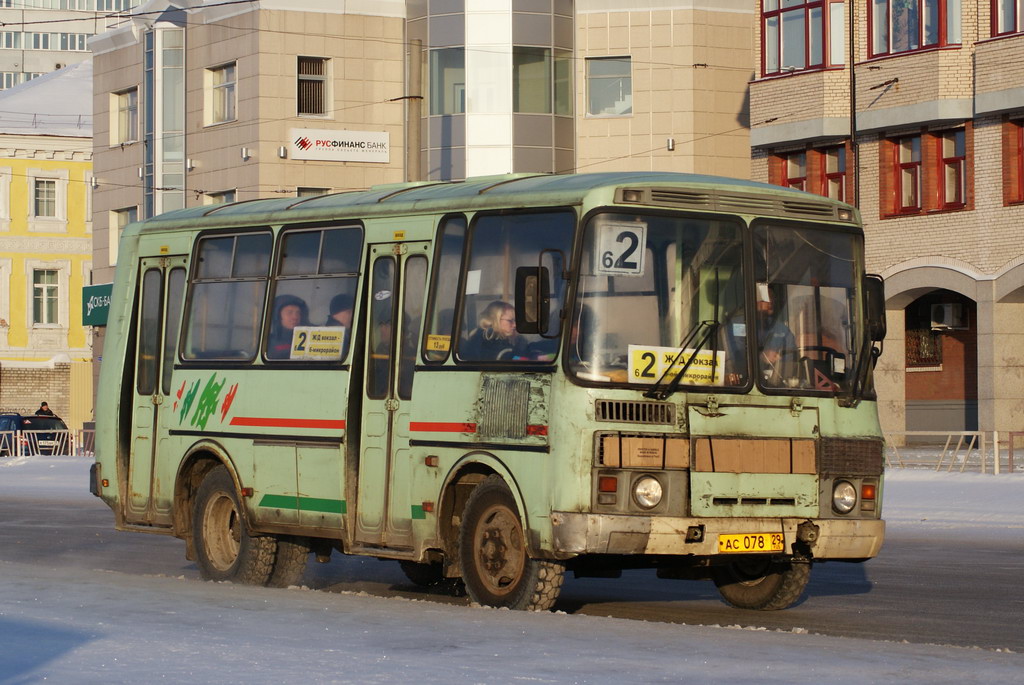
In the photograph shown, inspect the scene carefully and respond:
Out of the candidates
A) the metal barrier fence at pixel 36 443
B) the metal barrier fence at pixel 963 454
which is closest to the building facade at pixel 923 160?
the metal barrier fence at pixel 963 454

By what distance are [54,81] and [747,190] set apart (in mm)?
72952

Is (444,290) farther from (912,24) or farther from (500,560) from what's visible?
(912,24)

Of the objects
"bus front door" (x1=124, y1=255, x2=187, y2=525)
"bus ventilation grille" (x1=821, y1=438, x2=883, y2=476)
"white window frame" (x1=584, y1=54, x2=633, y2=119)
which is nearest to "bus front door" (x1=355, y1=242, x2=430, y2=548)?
"bus ventilation grille" (x1=821, y1=438, x2=883, y2=476)

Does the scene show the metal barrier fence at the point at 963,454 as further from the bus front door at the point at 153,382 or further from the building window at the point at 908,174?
the bus front door at the point at 153,382

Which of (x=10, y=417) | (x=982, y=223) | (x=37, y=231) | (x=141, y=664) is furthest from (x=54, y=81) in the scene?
(x=141, y=664)

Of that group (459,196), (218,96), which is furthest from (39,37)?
(459,196)

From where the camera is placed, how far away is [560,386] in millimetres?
12695

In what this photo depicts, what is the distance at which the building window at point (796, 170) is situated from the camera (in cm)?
4716

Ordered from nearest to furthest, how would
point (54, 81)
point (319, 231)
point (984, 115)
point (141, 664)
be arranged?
point (141, 664), point (319, 231), point (984, 115), point (54, 81)

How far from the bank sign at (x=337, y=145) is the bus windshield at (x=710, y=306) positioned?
4204 centimetres

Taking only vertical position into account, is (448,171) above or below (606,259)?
above

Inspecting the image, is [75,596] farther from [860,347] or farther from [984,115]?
[984,115]

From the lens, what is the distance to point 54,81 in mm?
83000

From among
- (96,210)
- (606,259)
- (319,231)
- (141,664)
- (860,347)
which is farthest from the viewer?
(96,210)
